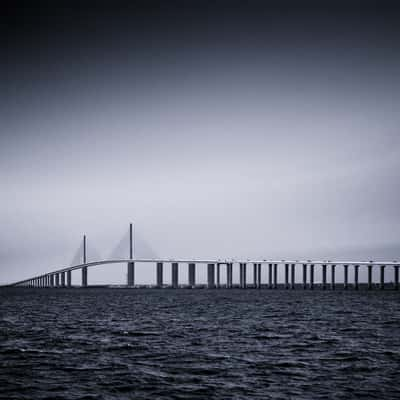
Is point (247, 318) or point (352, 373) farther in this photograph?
point (247, 318)

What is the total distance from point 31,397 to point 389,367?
1611 cm

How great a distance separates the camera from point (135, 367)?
3016 centimetres

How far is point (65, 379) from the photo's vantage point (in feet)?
89.2

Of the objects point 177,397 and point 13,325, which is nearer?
point 177,397

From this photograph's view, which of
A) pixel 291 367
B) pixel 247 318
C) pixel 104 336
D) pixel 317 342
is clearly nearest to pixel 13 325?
pixel 104 336

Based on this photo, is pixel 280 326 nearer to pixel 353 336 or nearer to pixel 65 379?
pixel 353 336

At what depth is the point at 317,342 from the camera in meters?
39.5

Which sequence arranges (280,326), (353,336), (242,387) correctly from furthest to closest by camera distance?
1. (280,326)
2. (353,336)
3. (242,387)

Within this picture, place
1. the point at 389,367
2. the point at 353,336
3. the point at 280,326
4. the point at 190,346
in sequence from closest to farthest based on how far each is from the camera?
1. the point at 389,367
2. the point at 190,346
3. the point at 353,336
4. the point at 280,326

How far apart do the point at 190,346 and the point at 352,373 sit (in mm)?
11876

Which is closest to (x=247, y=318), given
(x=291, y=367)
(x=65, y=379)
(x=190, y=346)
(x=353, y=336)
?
(x=353, y=336)

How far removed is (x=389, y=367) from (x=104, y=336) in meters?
20.4

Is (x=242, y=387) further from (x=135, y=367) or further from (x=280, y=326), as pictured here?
(x=280, y=326)

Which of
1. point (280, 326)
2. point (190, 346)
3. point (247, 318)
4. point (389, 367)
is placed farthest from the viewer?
point (247, 318)
